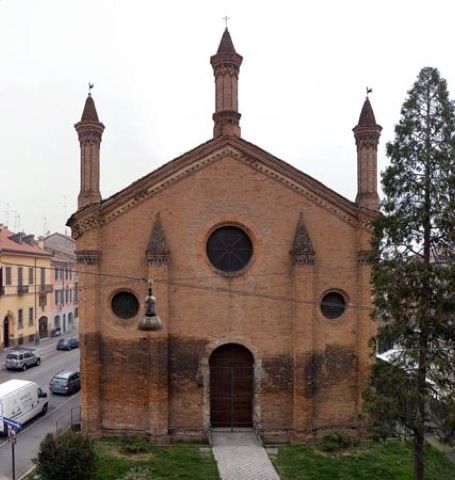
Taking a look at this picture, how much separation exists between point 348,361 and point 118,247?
362 inches

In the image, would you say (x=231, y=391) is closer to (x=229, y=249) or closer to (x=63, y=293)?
(x=229, y=249)

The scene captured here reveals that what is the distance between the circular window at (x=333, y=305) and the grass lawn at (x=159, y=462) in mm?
6261

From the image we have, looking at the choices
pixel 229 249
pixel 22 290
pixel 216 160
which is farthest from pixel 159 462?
pixel 22 290

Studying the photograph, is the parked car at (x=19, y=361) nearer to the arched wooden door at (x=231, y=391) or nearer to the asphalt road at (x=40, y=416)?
the asphalt road at (x=40, y=416)

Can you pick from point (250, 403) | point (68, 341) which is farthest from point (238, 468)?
point (68, 341)

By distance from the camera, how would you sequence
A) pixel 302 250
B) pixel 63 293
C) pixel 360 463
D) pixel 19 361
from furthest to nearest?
1. pixel 63 293
2. pixel 19 361
3. pixel 302 250
4. pixel 360 463

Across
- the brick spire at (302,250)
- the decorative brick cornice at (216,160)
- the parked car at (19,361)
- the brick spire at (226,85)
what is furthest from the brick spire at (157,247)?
the parked car at (19,361)

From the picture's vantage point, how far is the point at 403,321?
1228 centimetres

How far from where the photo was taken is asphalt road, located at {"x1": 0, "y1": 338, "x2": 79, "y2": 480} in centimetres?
1625

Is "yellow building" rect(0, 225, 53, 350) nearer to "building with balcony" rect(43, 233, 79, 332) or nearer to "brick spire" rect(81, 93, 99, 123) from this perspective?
"building with balcony" rect(43, 233, 79, 332)

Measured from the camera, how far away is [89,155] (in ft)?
60.3

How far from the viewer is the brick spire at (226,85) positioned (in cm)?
1936

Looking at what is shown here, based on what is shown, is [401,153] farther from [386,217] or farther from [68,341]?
[68,341]

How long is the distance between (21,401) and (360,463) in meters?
12.9
